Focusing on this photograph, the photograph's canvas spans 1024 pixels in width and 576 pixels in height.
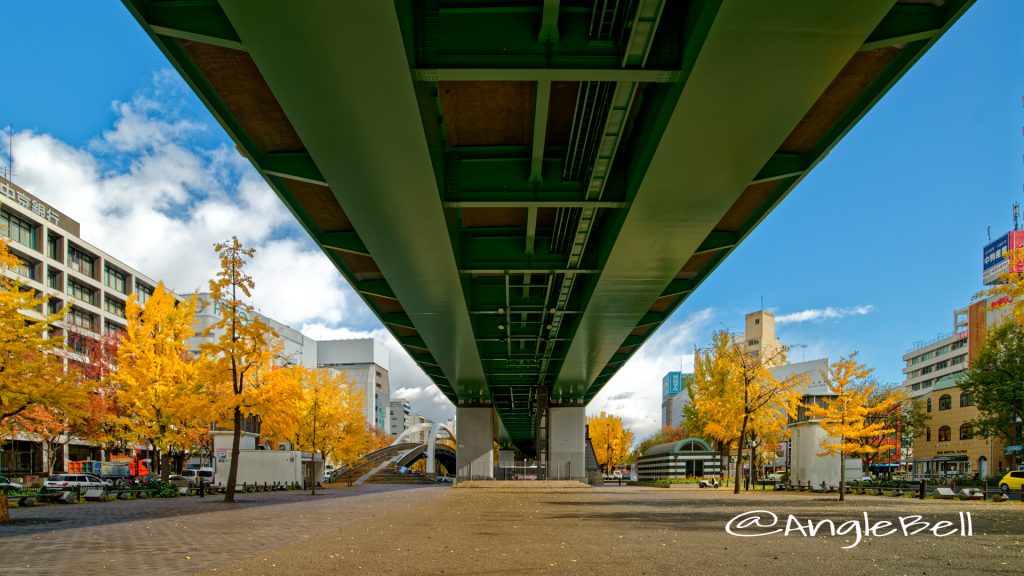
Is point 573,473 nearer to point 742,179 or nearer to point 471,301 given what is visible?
point 471,301

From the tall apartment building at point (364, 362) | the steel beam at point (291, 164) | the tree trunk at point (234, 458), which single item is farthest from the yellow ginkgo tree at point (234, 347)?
the tall apartment building at point (364, 362)

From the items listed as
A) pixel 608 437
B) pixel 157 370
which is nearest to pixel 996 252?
pixel 608 437

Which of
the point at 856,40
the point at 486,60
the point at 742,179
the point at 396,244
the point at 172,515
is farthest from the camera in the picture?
the point at 172,515

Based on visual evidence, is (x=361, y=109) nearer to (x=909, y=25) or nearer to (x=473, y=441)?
(x=909, y=25)

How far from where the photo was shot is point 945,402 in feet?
244

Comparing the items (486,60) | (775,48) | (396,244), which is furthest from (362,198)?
(775,48)

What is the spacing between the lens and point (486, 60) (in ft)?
34.3

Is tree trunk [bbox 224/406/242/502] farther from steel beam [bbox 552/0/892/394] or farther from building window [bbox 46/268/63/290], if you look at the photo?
building window [bbox 46/268/63/290]

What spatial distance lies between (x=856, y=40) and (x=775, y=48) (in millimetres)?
862

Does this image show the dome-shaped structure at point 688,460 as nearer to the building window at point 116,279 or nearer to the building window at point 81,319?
the building window at point 81,319

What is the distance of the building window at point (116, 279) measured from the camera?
77.4 meters

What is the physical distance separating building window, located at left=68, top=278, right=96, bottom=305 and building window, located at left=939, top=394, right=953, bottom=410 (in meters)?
82.2

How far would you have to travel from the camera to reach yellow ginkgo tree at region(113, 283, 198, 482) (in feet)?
123

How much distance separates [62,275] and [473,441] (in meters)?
40.5
